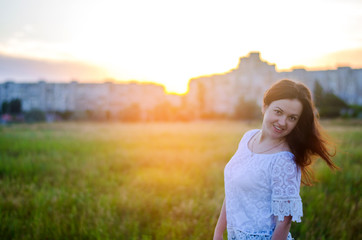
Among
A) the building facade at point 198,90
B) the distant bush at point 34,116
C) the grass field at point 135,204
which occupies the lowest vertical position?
the grass field at point 135,204

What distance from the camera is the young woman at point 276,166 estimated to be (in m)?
1.42

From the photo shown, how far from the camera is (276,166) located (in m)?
1.43

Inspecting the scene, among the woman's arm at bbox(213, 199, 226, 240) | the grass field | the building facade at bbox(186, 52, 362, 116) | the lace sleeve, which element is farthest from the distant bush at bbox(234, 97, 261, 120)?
the lace sleeve

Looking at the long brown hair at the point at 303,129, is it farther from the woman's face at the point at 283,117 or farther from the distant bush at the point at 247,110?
the distant bush at the point at 247,110

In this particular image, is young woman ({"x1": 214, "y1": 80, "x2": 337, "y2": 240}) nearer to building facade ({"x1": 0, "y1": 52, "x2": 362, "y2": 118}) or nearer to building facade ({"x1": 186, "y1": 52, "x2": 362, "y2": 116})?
building facade ({"x1": 186, "y1": 52, "x2": 362, "y2": 116})

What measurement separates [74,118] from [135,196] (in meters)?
52.9

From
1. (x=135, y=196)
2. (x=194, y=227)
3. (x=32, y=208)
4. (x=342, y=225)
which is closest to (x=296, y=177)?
(x=194, y=227)

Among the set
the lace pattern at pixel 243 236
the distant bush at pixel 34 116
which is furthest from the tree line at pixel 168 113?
the lace pattern at pixel 243 236

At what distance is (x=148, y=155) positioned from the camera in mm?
8023

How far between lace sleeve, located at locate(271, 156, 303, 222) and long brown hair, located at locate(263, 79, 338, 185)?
10 cm

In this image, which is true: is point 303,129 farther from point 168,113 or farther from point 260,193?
point 168,113

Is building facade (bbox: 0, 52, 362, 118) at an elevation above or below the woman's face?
above

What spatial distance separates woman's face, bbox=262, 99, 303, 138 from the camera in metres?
1.51

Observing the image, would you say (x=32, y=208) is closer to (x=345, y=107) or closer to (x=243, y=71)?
(x=345, y=107)
